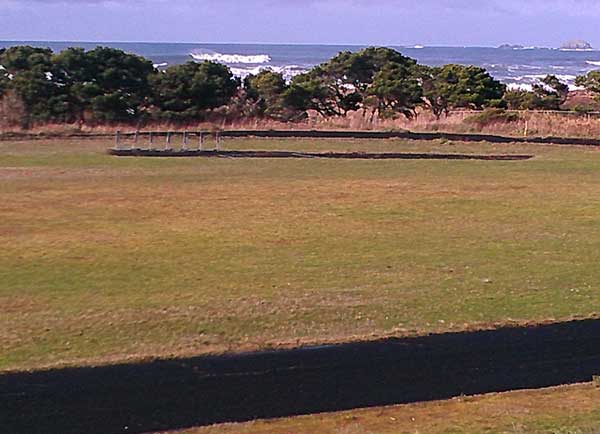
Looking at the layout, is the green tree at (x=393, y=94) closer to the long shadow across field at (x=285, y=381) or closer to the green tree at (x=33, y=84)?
the green tree at (x=33, y=84)

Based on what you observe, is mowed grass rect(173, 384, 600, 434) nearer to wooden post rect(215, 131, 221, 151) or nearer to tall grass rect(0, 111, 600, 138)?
wooden post rect(215, 131, 221, 151)

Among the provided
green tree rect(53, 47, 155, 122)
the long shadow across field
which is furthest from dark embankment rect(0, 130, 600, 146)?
the long shadow across field

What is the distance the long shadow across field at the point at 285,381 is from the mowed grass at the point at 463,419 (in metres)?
0.18

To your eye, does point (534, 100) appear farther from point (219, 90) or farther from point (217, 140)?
point (217, 140)

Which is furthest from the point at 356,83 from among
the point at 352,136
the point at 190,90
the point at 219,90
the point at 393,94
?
the point at 352,136

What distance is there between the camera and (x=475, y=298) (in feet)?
40.2

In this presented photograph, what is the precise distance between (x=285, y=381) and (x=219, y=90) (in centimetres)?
3880

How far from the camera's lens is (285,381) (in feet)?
28.9

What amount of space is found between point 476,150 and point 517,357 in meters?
26.9

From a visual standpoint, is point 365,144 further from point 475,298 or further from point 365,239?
point 475,298

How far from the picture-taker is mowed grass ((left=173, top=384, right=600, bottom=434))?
7.55 metres

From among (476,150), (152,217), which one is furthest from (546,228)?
(476,150)

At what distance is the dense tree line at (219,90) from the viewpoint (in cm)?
4347

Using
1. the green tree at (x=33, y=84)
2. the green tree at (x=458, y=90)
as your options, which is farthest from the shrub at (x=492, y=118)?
the green tree at (x=33, y=84)
